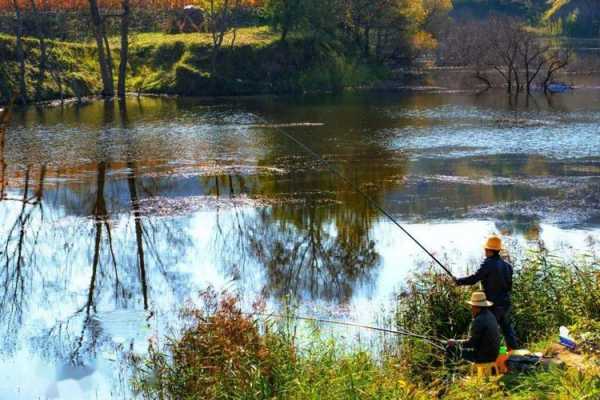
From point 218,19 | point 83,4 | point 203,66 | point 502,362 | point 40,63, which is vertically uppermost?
point 83,4

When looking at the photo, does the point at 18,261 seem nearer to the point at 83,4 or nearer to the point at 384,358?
the point at 384,358

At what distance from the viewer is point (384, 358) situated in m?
10.3

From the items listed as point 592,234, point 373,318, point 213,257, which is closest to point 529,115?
point 592,234

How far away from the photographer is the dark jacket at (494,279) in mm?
9875

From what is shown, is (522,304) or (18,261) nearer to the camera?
(522,304)

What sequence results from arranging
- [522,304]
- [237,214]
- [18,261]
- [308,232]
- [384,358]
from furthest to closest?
[237,214] < [308,232] < [18,261] < [522,304] < [384,358]

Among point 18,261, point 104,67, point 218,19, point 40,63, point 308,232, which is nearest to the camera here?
point 18,261

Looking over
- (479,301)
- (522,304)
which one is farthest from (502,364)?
(522,304)

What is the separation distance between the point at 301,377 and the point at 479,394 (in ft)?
6.16

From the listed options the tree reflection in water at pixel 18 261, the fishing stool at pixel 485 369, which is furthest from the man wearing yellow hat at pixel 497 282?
the tree reflection in water at pixel 18 261

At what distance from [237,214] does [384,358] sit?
29.4ft

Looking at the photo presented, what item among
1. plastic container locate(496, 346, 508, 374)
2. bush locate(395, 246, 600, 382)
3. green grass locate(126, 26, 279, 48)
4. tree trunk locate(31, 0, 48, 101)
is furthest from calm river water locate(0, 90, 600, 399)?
green grass locate(126, 26, 279, 48)

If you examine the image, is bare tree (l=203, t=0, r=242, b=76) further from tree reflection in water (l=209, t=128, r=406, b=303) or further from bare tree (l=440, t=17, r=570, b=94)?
tree reflection in water (l=209, t=128, r=406, b=303)

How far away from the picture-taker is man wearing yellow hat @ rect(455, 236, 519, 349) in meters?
9.88
